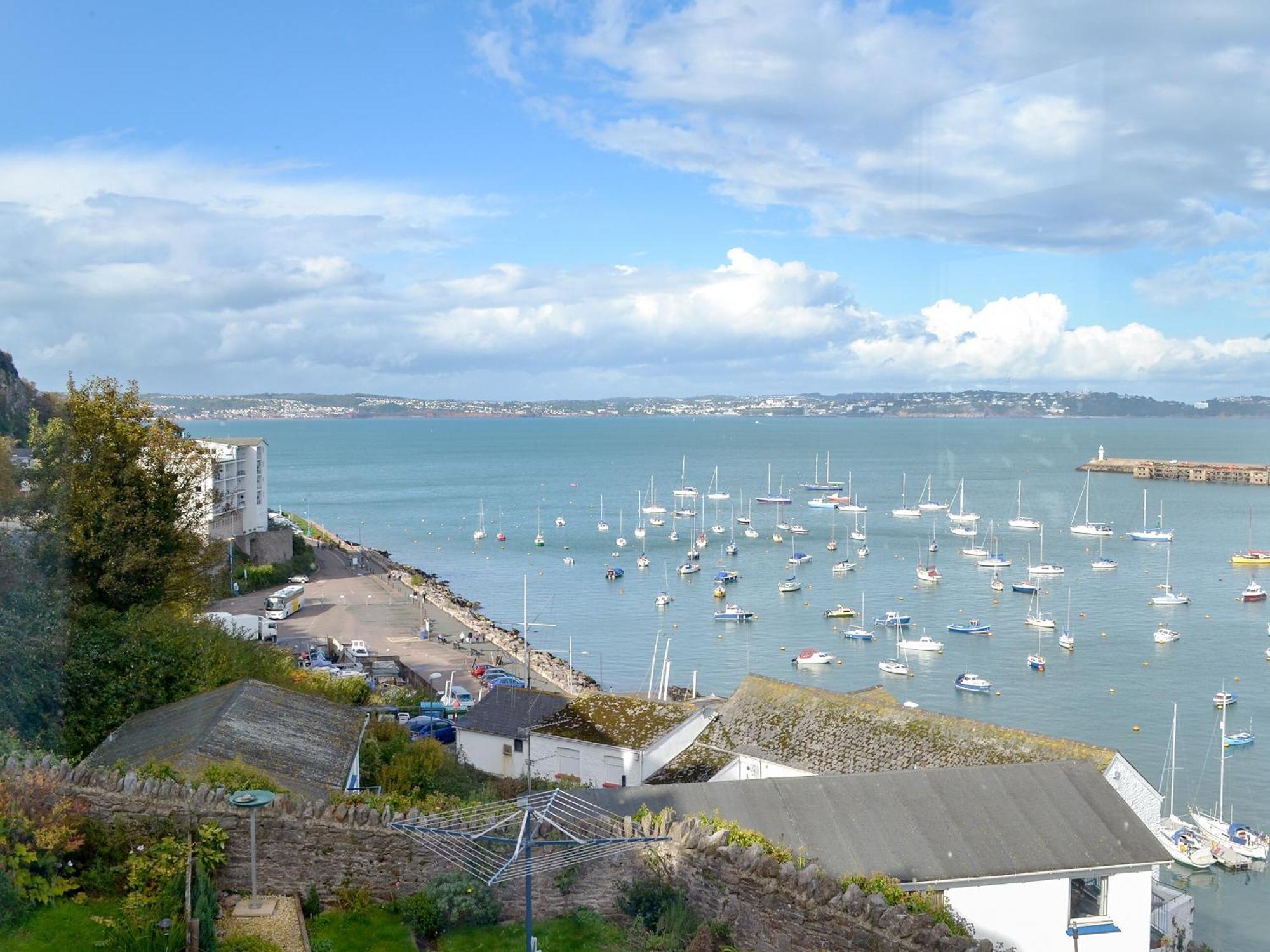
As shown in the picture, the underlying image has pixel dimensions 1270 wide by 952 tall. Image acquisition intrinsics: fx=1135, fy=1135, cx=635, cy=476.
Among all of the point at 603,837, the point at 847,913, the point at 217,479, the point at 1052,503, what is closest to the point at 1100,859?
the point at 847,913

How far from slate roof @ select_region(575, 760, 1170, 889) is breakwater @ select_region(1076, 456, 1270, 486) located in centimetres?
10930

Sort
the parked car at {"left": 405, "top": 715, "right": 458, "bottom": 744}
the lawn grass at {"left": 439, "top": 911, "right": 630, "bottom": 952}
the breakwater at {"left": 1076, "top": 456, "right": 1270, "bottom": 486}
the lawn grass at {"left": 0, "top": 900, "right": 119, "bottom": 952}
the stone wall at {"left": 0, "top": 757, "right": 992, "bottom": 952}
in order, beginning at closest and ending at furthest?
the lawn grass at {"left": 0, "top": 900, "right": 119, "bottom": 952} < the stone wall at {"left": 0, "top": 757, "right": 992, "bottom": 952} < the lawn grass at {"left": 439, "top": 911, "right": 630, "bottom": 952} < the parked car at {"left": 405, "top": 715, "right": 458, "bottom": 744} < the breakwater at {"left": 1076, "top": 456, "right": 1270, "bottom": 486}

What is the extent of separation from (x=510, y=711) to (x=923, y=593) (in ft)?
121

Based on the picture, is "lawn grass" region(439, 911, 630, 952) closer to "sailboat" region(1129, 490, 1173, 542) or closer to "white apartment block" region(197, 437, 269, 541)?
"white apartment block" region(197, 437, 269, 541)

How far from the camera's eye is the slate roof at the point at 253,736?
888 centimetres

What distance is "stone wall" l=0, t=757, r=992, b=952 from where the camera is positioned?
630 cm

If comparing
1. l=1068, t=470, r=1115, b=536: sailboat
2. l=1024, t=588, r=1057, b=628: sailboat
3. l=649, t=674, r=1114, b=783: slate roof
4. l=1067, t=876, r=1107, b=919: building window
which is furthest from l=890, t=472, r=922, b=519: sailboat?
l=1067, t=876, r=1107, b=919: building window

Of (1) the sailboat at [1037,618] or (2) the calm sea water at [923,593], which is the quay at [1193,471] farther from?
(1) the sailboat at [1037,618]

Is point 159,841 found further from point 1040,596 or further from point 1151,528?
point 1151,528

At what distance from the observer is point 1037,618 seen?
42.8 m

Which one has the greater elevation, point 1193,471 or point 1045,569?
point 1193,471

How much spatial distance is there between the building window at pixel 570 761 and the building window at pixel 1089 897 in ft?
25.8

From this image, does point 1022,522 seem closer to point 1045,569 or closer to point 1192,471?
point 1045,569

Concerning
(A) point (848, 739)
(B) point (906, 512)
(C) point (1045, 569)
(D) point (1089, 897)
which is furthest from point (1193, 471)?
(D) point (1089, 897)
